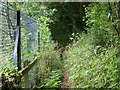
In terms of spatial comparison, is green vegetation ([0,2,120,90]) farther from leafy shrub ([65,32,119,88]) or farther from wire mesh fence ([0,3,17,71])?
wire mesh fence ([0,3,17,71])

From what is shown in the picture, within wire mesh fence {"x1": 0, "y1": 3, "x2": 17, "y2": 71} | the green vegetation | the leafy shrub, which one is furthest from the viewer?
the green vegetation

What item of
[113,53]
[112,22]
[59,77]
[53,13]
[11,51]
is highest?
[53,13]

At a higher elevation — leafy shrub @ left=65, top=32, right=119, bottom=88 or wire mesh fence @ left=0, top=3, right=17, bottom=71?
wire mesh fence @ left=0, top=3, right=17, bottom=71

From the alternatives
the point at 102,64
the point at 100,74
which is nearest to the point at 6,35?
the point at 100,74

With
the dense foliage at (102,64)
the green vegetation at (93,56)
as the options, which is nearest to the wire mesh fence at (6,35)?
the green vegetation at (93,56)

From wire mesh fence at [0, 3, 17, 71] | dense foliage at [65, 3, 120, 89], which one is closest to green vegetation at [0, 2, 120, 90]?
dense foliage at [65, 3, 120, 89]

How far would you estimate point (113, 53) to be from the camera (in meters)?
3.77

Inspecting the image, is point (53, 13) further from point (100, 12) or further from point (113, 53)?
point (113, 53)

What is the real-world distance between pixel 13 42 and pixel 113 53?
5.95 feet

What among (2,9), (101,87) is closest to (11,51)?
(2,9)

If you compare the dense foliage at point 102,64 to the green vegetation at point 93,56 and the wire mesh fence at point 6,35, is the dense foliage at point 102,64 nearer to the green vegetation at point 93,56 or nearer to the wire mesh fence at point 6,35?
the green vegetation at point 93,56

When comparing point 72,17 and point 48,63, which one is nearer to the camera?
point 48,63

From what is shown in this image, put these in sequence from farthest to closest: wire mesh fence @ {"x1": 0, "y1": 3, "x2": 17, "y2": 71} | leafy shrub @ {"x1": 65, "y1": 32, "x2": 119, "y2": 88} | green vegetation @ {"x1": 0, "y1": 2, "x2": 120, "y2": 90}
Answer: green vegetation @ {"x1": 0, "y1": 2, "x2": 120, "y2": 90} → leafy shrub @ {"x1": 65, "y1": 32, "x2": 119, "y2": 88} → wire mesh fence @ {"x1": 0, "y1": 3, "x2": 17, "y2": 71}

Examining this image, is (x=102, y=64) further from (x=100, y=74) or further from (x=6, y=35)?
(x=6, y=35)
